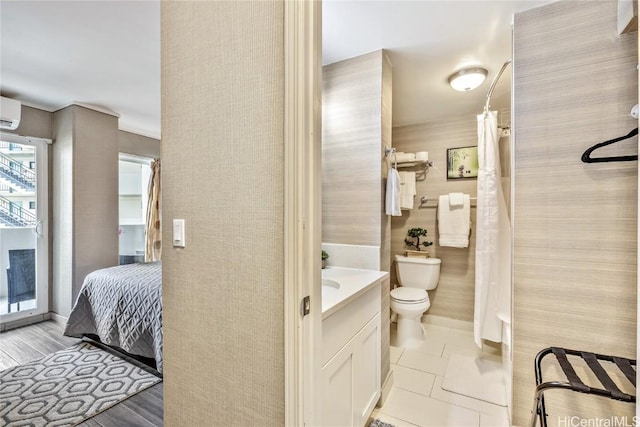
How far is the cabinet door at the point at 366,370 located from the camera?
1.42m

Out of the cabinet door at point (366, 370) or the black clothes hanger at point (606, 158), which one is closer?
the black clothes hanger at point (606, 158)

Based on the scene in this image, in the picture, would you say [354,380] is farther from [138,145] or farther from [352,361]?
[138,145]

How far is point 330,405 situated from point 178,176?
107cm

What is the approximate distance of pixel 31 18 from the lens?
174cm

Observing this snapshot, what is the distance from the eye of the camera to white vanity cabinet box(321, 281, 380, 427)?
113cm

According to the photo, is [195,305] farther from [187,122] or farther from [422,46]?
[422,46]

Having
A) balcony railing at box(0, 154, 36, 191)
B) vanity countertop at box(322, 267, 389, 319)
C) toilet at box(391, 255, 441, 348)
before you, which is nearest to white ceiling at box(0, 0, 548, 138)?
balcony railing at box(0, 154, 36, 191)

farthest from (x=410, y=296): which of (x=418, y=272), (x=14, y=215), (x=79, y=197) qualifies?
(x=14, y=215)

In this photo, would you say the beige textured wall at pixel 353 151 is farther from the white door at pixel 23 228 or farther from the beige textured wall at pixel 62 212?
the white door at pixel 23 228

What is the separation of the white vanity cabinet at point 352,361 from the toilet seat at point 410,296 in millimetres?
861

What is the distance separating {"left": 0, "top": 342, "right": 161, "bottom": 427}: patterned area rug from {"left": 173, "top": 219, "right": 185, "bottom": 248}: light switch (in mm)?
1558

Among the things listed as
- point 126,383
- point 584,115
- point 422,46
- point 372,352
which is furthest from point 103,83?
point 584,115

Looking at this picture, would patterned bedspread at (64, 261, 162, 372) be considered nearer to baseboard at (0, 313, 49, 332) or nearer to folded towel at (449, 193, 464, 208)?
baseboard at (0, 313, 49, 332)

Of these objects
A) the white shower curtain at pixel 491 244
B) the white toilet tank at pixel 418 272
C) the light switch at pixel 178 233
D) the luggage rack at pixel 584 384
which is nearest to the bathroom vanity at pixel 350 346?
the light switch at pixel 178 233
